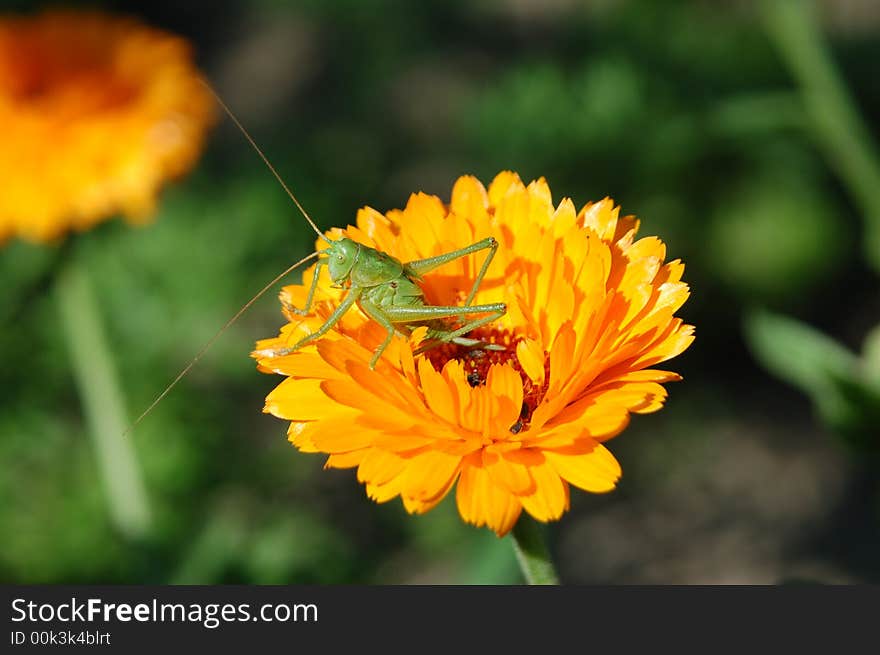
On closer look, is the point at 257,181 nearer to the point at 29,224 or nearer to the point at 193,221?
the point at 193,221

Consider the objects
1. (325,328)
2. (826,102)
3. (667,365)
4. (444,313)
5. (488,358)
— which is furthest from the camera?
(667,365)

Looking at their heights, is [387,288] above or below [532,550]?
above

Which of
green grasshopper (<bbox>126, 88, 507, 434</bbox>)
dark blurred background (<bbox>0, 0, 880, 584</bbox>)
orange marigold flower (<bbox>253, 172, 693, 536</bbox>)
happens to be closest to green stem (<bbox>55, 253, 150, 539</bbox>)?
dark blurred background (<bbox>0, 0, 880, 584</bbox>)

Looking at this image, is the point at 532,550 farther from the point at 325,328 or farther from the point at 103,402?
the point at 103,402

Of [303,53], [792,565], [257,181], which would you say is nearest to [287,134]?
[303,53]

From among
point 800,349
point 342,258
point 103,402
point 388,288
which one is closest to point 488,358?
point 388,288

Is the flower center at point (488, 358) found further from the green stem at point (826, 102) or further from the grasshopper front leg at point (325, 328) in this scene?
the green stem at point (826, 102)

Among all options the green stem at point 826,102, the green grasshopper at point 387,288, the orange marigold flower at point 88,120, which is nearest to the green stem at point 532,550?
the green grasshopper at point 387,288
